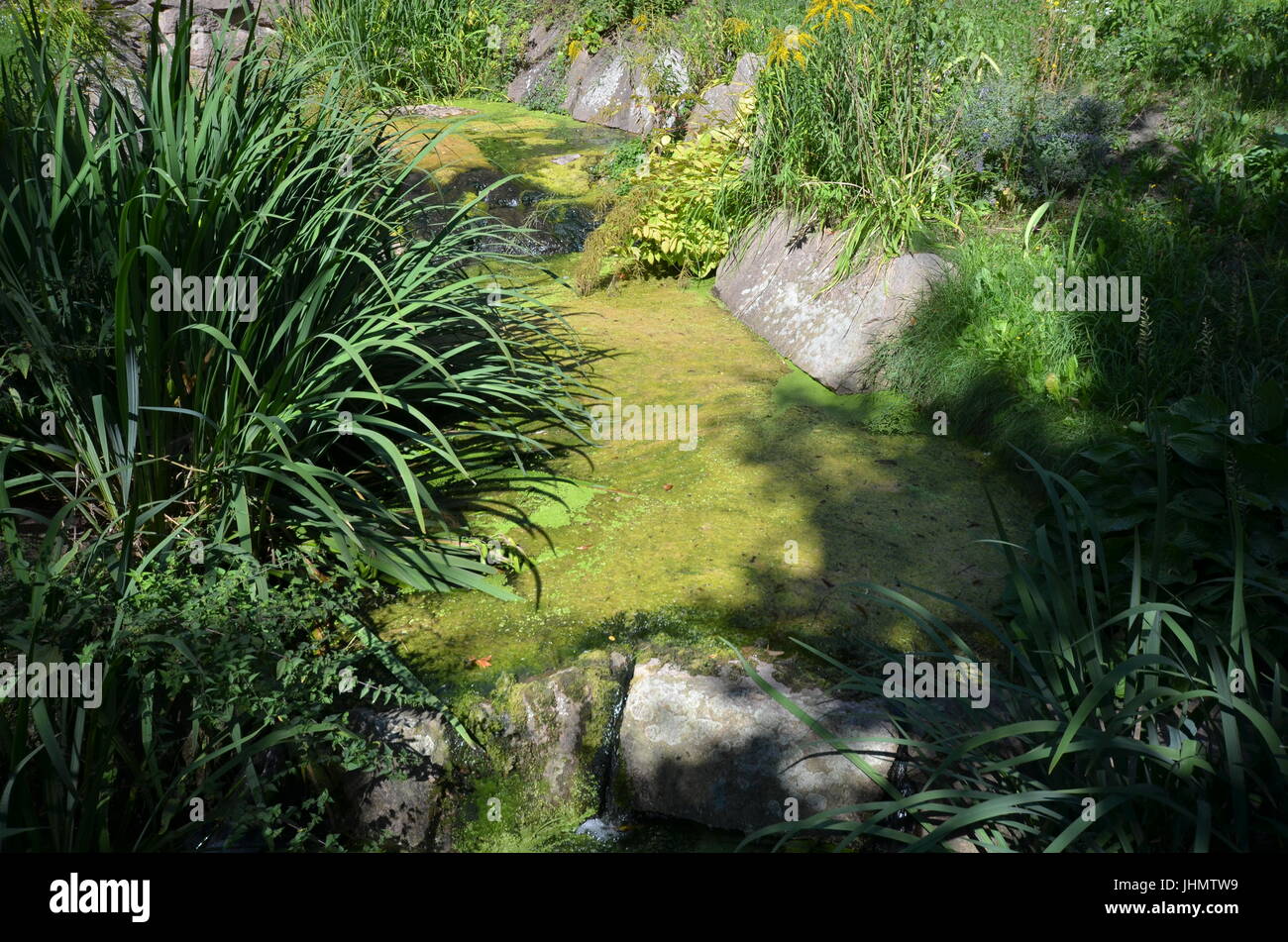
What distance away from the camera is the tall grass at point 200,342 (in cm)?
336

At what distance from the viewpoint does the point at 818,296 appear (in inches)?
234

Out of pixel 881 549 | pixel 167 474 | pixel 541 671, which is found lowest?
pixel 541 671

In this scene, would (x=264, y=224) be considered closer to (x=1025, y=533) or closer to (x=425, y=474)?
(x=425, y=474)

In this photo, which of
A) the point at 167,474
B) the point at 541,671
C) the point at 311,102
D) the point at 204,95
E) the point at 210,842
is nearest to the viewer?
the point at 210,842
